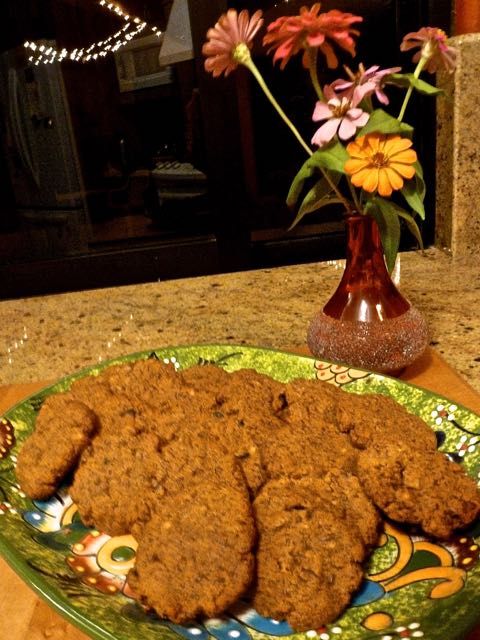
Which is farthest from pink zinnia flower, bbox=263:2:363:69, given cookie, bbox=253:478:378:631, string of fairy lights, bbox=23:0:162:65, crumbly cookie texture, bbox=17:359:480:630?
string of fairy lights, bbox=23:0:162:65

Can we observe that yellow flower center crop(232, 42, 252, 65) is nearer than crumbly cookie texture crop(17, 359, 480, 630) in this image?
No

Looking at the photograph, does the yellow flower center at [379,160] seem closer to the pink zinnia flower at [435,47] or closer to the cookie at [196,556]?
the pink zinnia flower at [435,47]

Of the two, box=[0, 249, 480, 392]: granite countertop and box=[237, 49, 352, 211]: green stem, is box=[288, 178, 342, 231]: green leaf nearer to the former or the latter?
box=[237, 49, 352, 211]: green stem

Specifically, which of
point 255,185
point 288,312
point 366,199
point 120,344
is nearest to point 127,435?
point 366,199

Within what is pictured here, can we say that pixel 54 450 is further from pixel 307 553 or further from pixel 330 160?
pixel 330 160

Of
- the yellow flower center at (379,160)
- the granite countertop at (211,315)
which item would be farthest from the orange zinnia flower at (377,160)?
the granite countertop at (211,315)

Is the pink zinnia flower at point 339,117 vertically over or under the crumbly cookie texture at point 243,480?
over

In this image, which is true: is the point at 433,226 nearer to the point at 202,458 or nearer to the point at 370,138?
the point at 370,138
